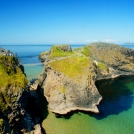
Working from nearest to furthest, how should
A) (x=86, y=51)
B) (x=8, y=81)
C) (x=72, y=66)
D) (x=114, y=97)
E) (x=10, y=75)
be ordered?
(x=8, y=81) < (x=10, y=75) < (x=72, y=66) < (x=114, y=97) < (x=86, y=51)

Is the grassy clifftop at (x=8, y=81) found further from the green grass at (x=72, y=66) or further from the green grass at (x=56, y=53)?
the green grass at (x=56, y=53)

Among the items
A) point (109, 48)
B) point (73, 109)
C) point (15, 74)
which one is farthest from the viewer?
point (109, 48)

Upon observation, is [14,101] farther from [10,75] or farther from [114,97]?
[114,97]

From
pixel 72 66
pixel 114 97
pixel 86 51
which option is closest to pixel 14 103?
pixel 72 66

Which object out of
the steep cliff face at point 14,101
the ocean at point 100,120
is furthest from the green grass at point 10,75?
the ocean at point 100,120

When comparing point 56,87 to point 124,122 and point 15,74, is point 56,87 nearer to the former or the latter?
point 15,74

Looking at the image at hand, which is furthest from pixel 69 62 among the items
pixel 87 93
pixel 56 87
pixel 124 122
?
pixel 124 122
